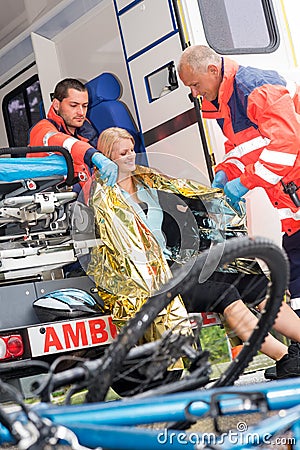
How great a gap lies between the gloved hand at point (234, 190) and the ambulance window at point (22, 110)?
2.87 metres

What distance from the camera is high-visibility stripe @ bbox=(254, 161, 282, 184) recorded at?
13.4 feet

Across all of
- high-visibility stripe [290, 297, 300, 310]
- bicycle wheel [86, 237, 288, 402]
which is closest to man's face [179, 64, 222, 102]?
high-visibility stripe [290, 297, 300, 310]

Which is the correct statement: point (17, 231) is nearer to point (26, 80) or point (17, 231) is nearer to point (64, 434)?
point (26, 80)

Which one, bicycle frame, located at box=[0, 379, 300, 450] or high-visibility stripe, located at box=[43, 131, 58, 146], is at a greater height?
high-visibility stripe, located at box=[43, 131, 58, 146]

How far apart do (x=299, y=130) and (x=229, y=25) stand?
3.66 feet

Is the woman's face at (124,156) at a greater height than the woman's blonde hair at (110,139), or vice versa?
the woman's blonde hair at (110,139)

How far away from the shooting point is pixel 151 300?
64.0 inches

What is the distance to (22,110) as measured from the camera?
707 cm

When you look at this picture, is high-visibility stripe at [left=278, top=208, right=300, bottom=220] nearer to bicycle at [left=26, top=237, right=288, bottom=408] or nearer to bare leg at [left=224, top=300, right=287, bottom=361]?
bare leg at [left=224, top=300, right=287, bottom=361]

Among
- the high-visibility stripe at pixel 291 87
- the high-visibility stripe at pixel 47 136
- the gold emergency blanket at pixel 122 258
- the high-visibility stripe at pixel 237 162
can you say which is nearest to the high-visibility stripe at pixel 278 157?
the high-visibility stripe at pixel 237 162

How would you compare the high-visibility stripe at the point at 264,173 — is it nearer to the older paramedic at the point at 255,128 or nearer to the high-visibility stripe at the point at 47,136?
the older paramedic at the point at 255,128

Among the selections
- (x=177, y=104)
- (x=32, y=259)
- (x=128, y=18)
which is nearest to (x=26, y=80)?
(x=128, y=18)

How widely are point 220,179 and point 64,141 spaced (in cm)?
85

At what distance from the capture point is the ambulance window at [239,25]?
4.86m
